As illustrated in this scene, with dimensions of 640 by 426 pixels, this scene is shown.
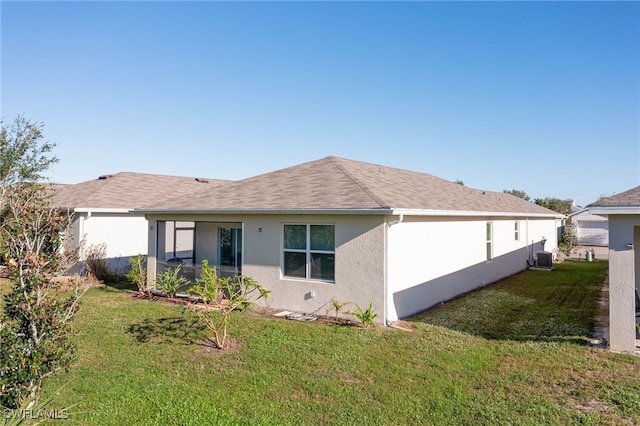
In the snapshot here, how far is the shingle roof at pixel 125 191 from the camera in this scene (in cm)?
1784

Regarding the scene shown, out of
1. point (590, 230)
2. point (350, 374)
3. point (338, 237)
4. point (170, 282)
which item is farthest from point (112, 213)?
point (590, 230)

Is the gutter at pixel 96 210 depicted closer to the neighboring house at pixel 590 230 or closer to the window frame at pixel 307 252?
the window frame at pixel 307 252

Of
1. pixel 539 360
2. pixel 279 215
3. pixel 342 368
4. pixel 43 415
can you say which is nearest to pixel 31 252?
pixel 43 415

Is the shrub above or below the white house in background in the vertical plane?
below

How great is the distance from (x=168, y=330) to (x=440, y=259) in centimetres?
777

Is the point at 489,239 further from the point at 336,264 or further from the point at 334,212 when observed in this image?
the point at 334,212

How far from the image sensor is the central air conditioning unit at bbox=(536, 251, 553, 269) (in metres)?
19.8

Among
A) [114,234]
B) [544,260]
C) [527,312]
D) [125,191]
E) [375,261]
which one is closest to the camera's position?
[375,261]

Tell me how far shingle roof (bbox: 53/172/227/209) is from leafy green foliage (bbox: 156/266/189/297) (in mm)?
6295

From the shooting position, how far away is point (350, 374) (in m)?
6.49

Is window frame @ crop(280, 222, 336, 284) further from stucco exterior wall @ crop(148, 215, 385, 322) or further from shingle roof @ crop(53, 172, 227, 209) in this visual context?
shingle roof @ crop(53, 172, 227, 209)

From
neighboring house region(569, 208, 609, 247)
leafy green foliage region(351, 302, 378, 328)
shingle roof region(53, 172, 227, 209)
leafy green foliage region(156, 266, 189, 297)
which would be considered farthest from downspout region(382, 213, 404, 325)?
neighboring house region(569, 208, 609, 247)

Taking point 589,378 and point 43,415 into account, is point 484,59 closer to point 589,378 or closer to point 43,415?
point 589,378

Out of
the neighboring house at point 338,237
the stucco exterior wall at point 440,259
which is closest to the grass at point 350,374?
the stucco exterior wall at point 440,259
